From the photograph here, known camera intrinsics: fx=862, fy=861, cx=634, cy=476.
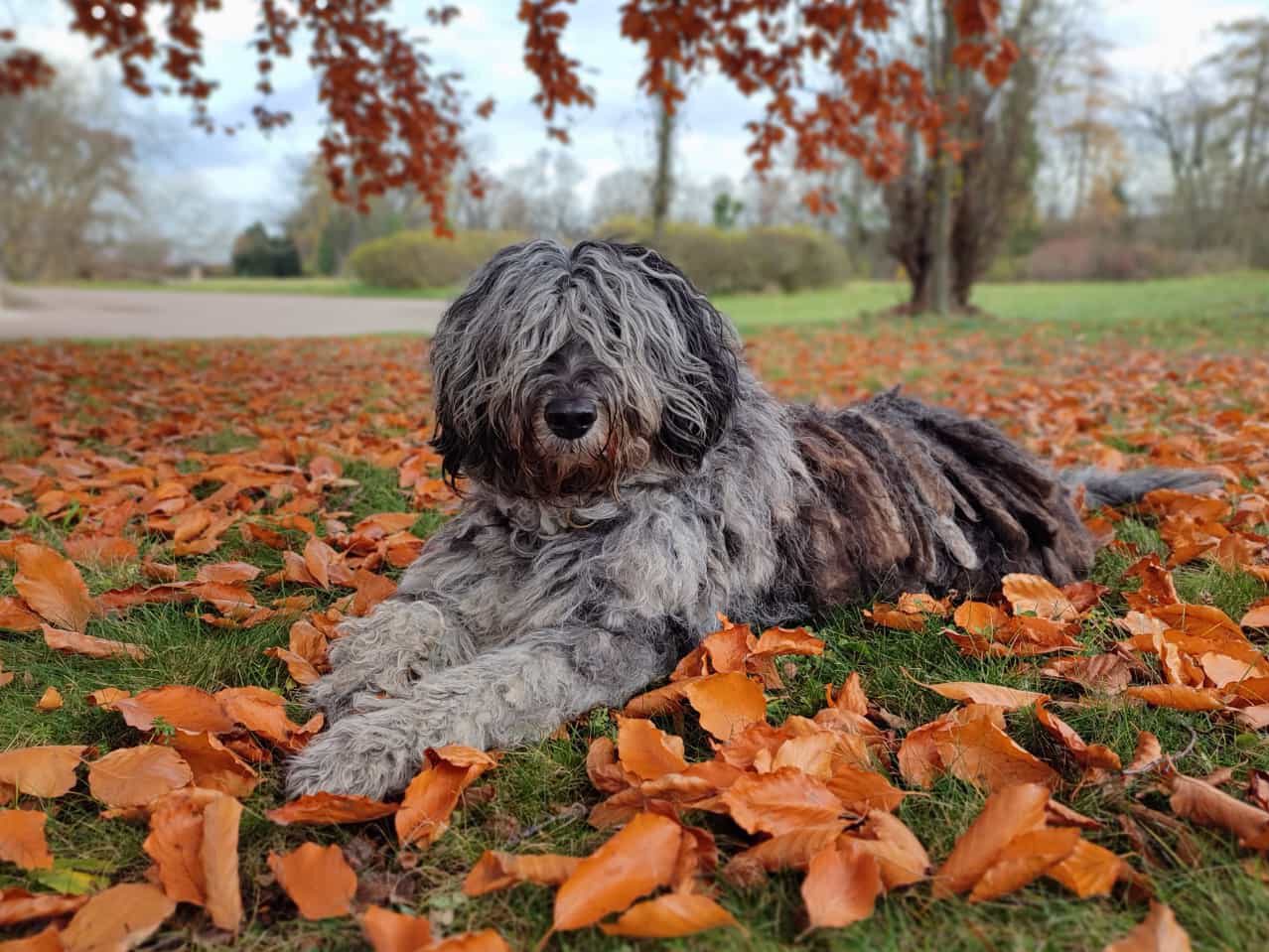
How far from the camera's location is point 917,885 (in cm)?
201

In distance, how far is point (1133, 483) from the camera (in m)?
4.85

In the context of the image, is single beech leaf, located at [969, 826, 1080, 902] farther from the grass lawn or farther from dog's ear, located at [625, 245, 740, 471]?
dog's ear, located at [625, 245, 740, 471]

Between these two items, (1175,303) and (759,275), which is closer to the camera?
(1175,303)

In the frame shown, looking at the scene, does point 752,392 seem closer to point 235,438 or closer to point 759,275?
point 235,438

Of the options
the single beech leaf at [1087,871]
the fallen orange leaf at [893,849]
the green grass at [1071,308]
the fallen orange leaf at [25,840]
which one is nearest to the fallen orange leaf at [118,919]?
the fallen orange leaf at [25,840]

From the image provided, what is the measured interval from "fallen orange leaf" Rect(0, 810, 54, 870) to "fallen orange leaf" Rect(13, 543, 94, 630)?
1529 mm

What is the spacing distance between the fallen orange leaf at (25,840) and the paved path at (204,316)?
17414 mm

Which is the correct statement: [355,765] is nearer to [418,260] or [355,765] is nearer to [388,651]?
[388,651]

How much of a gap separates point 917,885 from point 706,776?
0.61m

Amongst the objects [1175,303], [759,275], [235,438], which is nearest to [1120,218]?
[759,275]

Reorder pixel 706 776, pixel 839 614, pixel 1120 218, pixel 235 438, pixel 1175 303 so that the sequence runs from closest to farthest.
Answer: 1. pixel 706 776
2. pixel 839 614
3. pixel 235 438
4. pixel 1175 303
5. pixel 1120 218

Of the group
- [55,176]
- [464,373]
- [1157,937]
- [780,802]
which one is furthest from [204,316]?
[55,176]

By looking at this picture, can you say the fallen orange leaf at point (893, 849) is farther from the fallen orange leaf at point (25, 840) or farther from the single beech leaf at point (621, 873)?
the fallen orange leaf at point (25, 840)

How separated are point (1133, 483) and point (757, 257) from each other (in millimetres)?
37783
